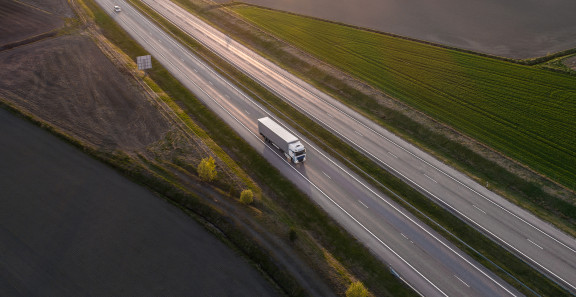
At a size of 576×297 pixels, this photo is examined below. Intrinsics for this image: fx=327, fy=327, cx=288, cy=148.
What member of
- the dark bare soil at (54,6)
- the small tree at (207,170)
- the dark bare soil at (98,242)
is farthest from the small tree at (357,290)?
the dark bare soil at (54,6)

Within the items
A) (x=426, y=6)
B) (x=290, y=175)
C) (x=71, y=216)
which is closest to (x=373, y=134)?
(x=290, y=175)

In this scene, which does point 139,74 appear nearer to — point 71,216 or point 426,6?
point 71,216

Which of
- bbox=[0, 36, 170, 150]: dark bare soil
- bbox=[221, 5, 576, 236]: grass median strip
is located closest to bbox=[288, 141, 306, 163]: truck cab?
bbox=[221, 5, 576, 236]: grass median strip

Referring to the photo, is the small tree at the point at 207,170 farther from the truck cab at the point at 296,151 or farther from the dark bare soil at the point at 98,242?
the truck cab at the point at 296,151

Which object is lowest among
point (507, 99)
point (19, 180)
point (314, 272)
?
point (19, 180)

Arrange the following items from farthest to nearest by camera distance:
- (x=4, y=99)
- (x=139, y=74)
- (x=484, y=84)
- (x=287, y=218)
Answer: (x=139, y=74) < (x=484, y=84) < (x=4, y=99) < (x=287, y=218)

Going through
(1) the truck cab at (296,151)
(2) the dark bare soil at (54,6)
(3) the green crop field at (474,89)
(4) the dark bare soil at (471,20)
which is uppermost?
(4) the dark bare soil at (471,20)

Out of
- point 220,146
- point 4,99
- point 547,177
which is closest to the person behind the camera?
point 547,177
